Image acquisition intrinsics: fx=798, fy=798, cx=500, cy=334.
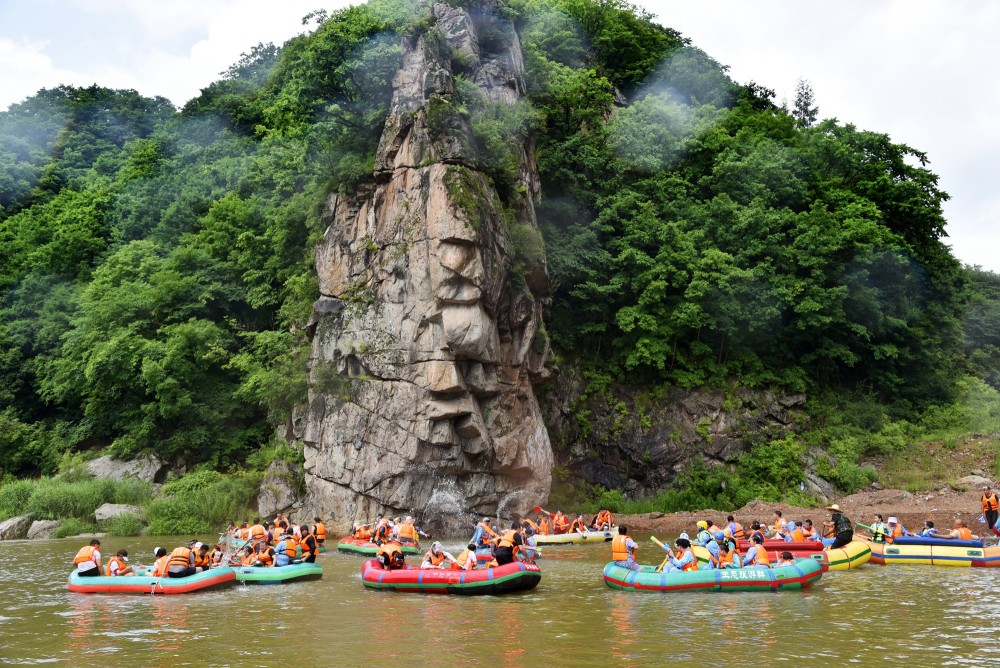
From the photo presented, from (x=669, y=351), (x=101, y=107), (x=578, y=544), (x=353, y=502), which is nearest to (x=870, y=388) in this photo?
(x=669, y=351)

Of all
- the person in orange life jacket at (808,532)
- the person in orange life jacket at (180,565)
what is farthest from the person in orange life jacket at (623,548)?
the person in orange life jacket at (180,565)

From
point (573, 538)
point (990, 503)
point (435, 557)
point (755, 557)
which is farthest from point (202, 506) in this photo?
point (990, 503)

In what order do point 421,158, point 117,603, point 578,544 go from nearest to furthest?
point 117,603
point 578,544
point 421,158

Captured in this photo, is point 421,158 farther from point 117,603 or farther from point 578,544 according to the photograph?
point 117,603

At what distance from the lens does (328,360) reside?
29.3 metres

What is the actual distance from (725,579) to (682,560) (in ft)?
3.25

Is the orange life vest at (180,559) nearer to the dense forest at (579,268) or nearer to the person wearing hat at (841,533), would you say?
the dense forest at (579,268)

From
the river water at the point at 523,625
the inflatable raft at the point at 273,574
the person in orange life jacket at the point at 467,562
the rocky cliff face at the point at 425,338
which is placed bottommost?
the river water at the point at 523,625

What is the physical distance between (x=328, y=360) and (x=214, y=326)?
9.60 meters

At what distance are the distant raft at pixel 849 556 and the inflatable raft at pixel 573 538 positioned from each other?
760 centimetres

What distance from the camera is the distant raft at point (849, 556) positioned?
2015 centimetres

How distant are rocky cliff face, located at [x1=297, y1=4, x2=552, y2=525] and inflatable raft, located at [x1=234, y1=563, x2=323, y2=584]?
8047mm

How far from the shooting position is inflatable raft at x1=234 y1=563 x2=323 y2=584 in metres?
18.8

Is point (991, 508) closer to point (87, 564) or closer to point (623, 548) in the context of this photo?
point (623, 548)
